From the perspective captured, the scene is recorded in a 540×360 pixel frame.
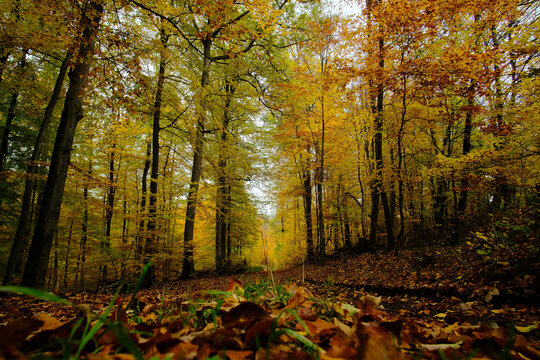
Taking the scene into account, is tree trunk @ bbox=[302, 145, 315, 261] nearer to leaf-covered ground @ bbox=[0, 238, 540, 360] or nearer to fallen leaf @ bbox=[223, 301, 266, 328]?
leaf-covered ground @ bbox=[0, 238, 540, 360]

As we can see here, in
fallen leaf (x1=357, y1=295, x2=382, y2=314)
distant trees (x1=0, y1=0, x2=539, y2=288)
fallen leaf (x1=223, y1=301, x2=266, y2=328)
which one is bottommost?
fallen leaf (x1=357, y1=295, x2=382, y2=314)

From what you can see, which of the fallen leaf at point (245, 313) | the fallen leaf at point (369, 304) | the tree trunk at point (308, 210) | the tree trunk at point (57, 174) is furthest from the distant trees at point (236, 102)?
the fallen leaf at point (369, 304)

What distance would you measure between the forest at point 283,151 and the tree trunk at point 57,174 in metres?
0.03

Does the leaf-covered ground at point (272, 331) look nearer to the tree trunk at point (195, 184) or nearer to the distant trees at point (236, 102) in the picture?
the distant trees at point (236, 102)

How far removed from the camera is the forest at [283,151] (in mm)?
900

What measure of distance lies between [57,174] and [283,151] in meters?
10.9

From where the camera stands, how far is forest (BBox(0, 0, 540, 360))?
2.95 feet

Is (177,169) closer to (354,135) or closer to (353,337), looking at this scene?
(354,135)

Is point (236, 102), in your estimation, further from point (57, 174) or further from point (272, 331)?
point (272, 331)

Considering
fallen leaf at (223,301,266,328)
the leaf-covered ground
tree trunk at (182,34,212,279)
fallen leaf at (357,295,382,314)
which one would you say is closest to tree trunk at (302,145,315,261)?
tree trunk at (182,34,212,279)

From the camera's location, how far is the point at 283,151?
1377 cm

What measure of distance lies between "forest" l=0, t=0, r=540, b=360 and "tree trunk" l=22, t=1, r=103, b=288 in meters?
0.03

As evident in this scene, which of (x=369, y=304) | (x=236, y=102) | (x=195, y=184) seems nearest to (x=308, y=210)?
(x=236, y=102)

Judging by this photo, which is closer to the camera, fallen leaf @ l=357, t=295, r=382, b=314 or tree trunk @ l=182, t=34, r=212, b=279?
fallen leaf @ l=357, t=295, r=382, b=314
